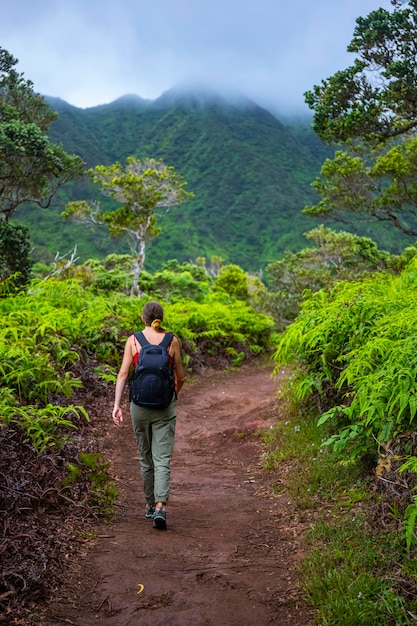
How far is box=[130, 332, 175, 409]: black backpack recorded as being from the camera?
4.61m

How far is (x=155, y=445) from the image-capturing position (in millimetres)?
4797

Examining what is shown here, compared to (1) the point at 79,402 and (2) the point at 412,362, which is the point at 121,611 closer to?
(2) the point at 412,362

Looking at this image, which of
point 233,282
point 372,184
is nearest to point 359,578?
point 372,184

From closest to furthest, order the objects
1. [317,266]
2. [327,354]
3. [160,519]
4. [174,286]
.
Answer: [160,519], [327,354], [174,286], [317,266]

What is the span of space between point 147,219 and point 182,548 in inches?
963

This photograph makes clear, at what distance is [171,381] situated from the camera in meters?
4.71

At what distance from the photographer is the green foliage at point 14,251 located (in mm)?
12953

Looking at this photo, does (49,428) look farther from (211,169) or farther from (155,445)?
(211,169)

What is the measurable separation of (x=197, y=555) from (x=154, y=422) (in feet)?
3.87

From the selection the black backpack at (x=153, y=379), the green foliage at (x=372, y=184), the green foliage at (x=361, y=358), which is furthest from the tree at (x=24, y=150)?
the black backpack at (x=153, y=379)

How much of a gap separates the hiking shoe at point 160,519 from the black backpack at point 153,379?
86 cm

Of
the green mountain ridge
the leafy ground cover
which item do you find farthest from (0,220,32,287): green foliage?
the green mountain ridge

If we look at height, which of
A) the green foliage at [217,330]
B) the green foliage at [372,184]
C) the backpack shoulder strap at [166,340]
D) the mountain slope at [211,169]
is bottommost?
the green foliage at [217,330]

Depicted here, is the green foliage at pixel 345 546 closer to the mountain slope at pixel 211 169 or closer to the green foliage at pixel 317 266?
the green foliage at pixel 317 266
